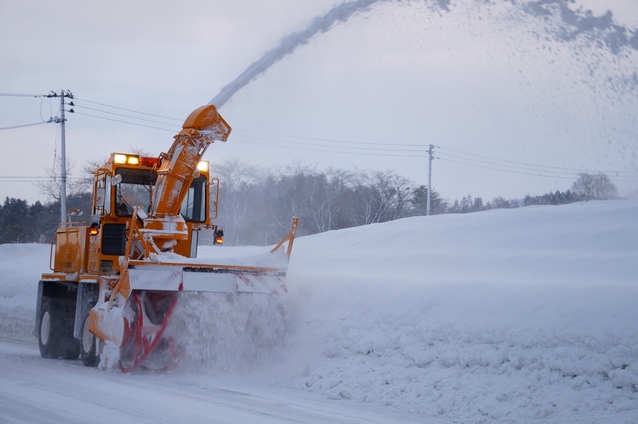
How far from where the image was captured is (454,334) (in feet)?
31.0

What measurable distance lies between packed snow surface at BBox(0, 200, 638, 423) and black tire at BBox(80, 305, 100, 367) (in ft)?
2.02

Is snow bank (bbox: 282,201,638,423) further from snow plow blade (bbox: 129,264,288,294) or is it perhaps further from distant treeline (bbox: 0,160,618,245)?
distant treeline (bbox: 0,160,618,245)

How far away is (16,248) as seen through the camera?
42.2 m

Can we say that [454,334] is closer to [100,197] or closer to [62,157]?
[100,197]

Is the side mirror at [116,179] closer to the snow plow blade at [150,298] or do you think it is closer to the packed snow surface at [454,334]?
the snow plow blade at [150,298]

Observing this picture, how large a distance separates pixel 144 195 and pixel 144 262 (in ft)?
7.70

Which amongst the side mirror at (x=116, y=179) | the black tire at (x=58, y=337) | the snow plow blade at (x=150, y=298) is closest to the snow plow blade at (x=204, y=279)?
the snow plow blade at (x=150, y=298)

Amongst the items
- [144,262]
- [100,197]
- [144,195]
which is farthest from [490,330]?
[100,197]

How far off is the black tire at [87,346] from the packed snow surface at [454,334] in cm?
62

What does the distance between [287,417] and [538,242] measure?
9305mm

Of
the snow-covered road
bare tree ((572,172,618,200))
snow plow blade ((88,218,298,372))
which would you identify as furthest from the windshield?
bare tree ((572,172,618,200))

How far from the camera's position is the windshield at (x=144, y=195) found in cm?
1250

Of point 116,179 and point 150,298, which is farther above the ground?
point 116,179

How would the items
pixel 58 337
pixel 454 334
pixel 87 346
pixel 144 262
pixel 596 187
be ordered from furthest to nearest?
pixel 596 187 → pixel 58 337 → pixel 87 346 → pixel 144 262 → pixel 454 334
